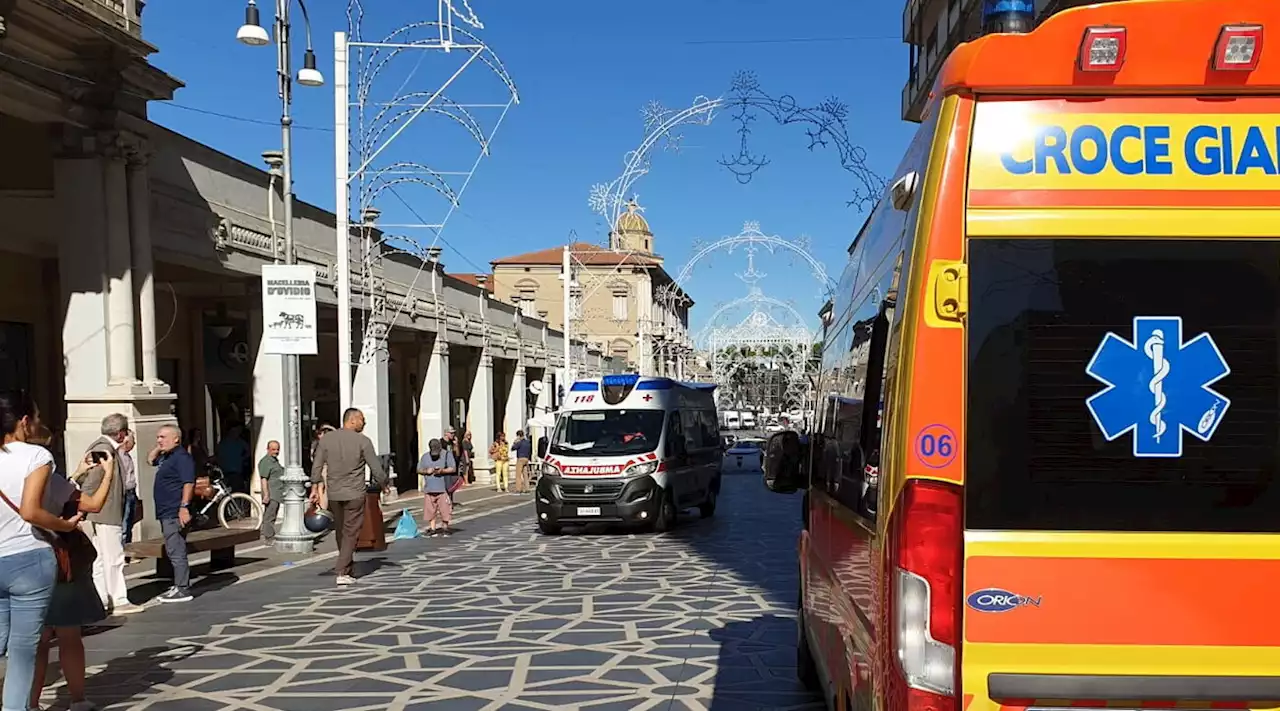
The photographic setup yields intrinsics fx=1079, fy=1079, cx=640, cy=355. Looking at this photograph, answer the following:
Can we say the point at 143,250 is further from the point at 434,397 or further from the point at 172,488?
the point at 434,397

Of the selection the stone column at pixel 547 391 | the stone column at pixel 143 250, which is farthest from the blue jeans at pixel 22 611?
the stone column at pixel 547 391

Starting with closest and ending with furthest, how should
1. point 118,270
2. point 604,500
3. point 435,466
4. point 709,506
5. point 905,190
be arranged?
point 905,190, point 118,270, point 435,466, point 604,500, point 709,506

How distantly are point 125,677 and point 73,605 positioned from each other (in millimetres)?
1856

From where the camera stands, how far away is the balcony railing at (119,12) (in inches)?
491

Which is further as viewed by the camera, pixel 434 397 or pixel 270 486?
pixel 434 397

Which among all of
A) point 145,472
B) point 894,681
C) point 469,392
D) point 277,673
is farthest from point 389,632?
point 469,392

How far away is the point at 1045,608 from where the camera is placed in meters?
2.98

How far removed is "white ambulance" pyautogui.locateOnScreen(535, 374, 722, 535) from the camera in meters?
16.8

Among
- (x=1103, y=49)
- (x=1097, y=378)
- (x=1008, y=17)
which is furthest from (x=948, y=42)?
(x=1097, y=378)

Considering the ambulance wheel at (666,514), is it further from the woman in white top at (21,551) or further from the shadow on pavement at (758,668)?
the woman in white top at (21,551)

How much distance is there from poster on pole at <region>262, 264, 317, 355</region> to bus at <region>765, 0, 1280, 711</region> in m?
12.3

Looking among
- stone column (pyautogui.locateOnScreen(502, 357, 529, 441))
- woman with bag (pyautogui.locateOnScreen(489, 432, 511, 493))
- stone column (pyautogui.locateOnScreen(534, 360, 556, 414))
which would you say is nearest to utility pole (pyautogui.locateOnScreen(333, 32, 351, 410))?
woman with bag (pyautogui.locateOnScreen(489, 432, 511, 493))

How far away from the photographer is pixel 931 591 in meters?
3.02

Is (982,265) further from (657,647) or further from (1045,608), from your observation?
(657,647)
